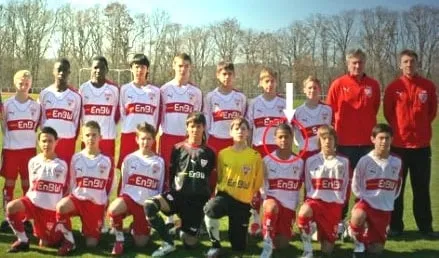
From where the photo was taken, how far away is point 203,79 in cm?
6319

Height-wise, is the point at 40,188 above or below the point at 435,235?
above

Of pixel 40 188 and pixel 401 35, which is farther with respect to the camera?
pixel 401 35

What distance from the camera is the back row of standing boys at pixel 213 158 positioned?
5.94m

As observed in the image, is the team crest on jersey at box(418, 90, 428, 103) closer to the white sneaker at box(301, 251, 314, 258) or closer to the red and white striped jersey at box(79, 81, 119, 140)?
the white sneaker at box(301, 251, 314, 258)

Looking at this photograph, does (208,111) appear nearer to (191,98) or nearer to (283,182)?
(191,98)

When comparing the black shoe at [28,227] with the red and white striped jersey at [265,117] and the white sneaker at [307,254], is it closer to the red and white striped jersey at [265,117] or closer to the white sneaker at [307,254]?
the red and white striped jersey at [265,117]

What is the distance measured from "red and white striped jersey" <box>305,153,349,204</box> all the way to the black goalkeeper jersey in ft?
3.99

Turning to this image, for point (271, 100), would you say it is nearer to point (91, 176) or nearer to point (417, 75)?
point (417, 75)

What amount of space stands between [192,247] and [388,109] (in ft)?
11.1

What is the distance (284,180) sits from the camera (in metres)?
6.12

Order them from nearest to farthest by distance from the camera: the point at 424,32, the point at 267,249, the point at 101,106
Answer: the point at 267,249 < the point at 101,106 < the point at 424,32

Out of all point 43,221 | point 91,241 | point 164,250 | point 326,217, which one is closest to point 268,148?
point 326,217

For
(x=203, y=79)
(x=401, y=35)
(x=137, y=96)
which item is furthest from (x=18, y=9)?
(x=137, y=96)

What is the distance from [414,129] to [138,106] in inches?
148
